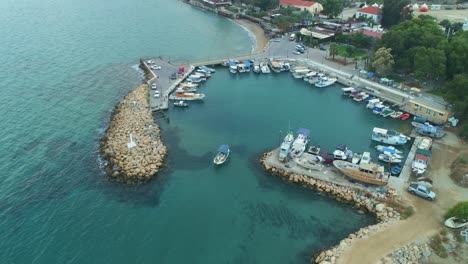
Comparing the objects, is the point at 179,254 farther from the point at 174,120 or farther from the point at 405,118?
the point at 405,118

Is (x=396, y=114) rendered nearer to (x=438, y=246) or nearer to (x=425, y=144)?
(x=425, y=144)

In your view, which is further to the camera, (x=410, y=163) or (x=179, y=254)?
(x=410, y=163)

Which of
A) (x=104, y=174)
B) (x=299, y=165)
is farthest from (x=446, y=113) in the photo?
(x=104, y=174)

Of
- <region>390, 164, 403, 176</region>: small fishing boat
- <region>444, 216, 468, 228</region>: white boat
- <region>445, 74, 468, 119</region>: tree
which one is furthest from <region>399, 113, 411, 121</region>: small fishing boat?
<region>444, 216, 468, 228</region>: white boat

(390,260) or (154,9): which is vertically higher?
(154,9)

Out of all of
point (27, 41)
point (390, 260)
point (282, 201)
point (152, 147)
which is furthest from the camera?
point (27, 41)

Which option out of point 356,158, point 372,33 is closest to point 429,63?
point 356,158
